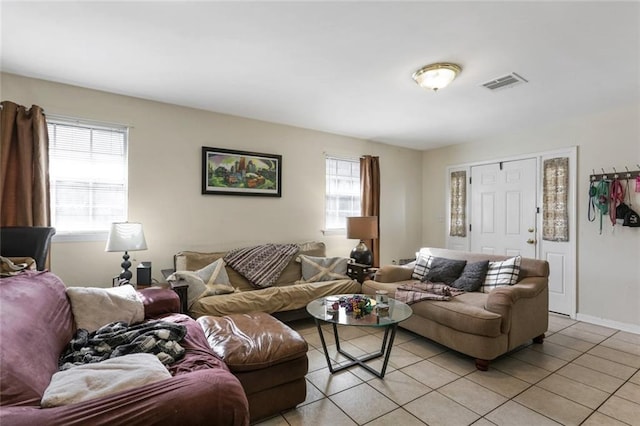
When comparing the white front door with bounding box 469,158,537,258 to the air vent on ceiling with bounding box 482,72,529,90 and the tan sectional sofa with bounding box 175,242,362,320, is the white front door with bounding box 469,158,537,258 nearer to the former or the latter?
the air vent on ceiling with bounding box 482,72,529,90

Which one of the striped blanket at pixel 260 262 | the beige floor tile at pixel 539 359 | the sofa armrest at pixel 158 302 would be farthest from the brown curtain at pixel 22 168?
the beige floor tile at pixel 539 359

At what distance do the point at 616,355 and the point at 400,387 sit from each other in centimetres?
213

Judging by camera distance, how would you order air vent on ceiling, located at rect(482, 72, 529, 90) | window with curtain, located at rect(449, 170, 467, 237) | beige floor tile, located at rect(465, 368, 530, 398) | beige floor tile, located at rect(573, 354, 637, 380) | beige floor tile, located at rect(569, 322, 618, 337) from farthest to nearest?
window with curtain, located at rect(449, 170, 467, 237) → beige floor tile, located at rect(569, 322, 618, 337) → air vent on ceiling, located at rect(482, 72, 529, 90) → beige floor tile, located at rect(573, 354, 637, 380) → beige floor tile, located at rect(465, 368, 530, 398)

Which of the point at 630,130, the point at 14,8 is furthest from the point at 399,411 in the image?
the point at 630,130

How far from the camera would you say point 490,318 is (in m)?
2.40

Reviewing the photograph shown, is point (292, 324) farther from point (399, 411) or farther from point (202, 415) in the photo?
point (202, 415)

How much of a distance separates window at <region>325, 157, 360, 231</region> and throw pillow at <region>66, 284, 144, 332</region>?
279 centimetres

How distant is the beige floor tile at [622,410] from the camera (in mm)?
1879

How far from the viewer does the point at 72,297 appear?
6.48 feet

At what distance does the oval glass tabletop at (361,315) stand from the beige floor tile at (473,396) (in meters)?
0.56

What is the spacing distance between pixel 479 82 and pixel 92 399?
3.35 metres

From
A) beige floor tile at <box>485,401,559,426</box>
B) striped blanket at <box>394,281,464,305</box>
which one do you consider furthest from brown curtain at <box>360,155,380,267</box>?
beige floor tile at <box>485,401,559,426</box>

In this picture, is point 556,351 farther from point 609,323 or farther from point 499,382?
point 609,323

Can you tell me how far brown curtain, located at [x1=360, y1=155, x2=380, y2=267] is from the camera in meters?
4.75
